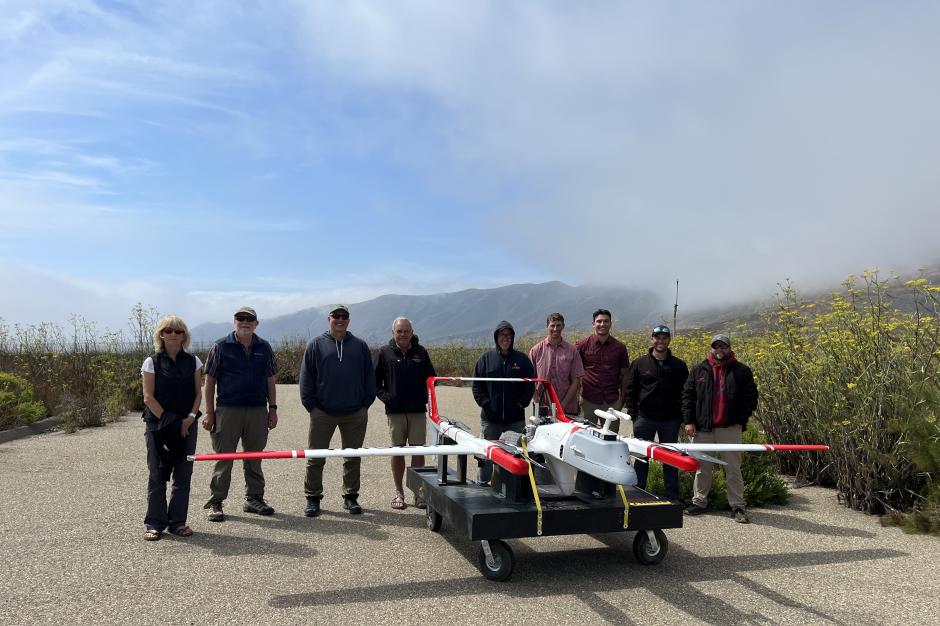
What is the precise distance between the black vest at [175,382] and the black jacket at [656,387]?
4.47 meters

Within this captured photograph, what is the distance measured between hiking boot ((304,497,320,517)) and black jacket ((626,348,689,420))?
352 centimetres

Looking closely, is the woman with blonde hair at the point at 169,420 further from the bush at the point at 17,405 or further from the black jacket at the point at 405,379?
the bush at the point at 17,405

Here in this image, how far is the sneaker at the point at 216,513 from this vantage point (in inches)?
→ 260

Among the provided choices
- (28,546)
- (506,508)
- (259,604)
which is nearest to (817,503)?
(506,508)

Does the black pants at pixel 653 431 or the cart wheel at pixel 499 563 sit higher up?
the black pants at pixel 653 431

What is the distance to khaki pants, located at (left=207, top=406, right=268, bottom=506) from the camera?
22.0 feet

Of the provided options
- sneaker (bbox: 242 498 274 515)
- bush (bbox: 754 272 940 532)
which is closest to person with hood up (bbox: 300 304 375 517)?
sneaker (bbox: 242 498 274 515)

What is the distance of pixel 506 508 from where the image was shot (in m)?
5.14

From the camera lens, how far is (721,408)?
22.8ft

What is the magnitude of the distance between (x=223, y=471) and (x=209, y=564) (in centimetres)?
148

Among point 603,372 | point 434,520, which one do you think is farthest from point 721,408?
point 434,520

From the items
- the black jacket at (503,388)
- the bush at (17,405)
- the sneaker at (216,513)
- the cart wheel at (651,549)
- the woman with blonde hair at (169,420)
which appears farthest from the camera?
the bush at (17,405)

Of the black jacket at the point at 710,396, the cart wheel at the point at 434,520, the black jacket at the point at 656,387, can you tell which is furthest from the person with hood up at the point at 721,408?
the cart wheel at the point at 434,520

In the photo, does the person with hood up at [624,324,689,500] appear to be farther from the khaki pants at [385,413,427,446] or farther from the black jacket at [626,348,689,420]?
the khaki pants at [385,413,427,446]
